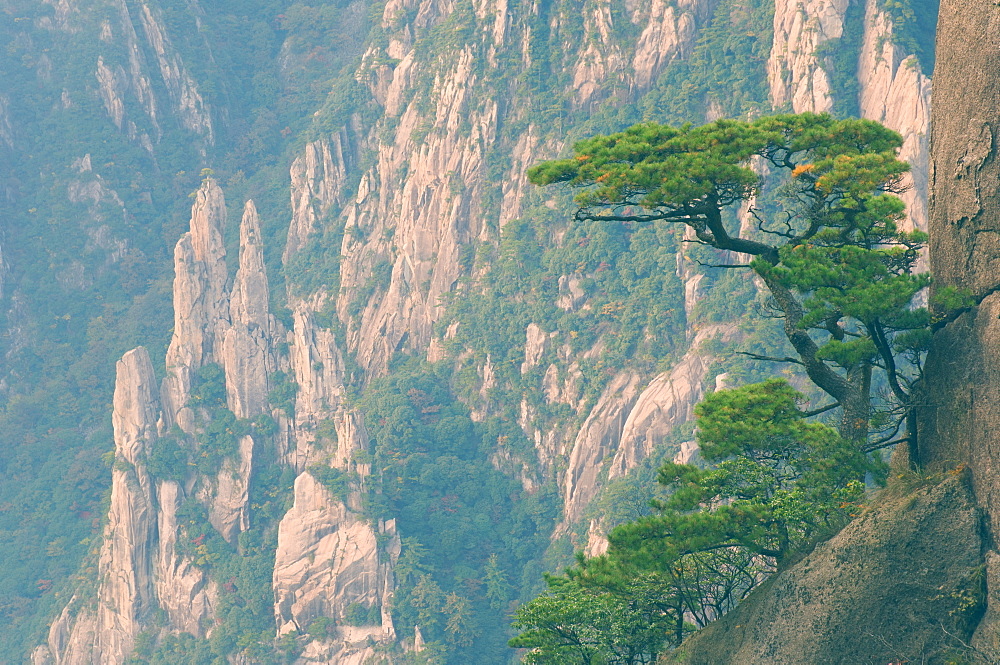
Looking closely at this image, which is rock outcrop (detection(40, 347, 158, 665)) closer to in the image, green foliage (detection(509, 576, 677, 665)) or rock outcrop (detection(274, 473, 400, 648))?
rock outcrop (detection(274, 473, 400, 648))

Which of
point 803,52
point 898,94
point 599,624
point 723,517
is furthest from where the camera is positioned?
point 803,52

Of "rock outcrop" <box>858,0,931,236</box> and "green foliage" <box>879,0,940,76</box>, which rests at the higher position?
"green foliage" <box>879,0,940,76</box>

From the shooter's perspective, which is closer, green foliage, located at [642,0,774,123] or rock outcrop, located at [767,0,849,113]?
rock outcrop, located at [767,0,849,113]

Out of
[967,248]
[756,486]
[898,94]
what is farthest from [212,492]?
[967,248]

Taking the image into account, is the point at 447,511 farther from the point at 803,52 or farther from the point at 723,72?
the point at 803,52

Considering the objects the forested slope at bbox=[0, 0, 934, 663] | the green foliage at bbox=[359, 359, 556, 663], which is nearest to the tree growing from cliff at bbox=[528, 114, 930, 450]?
the forested slope at bbox=[0, 0, 934, 663]

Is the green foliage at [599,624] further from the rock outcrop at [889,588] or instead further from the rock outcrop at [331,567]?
the rock outcrop at [331,567]

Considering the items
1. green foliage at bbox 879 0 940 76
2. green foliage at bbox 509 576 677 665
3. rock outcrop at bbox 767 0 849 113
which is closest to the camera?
green foliage at bbox 509 576 677 665

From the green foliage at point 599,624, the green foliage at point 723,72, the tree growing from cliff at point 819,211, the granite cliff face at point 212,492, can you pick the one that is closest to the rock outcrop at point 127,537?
the granite cliff face at point 212,492

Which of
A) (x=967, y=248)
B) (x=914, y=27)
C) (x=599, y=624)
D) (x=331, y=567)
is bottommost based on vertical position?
(x=331, y=567)

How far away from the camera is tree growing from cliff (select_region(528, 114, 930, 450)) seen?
61.4 feet

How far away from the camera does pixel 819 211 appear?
784 inches

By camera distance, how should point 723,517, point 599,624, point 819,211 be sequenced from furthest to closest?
point 599,624, point 819,211, point 723,517

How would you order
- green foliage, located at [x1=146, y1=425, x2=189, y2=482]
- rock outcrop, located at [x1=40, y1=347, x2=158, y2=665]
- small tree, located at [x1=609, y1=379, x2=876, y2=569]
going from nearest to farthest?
small tree, located at [x1=609, y1=379, x2=876, y2=569], rock outcrop, located at [x1=40, y1=347, x2=158, y2=665], green foliage, located at [x1=146, y1=425, x2=189, y2=482]
